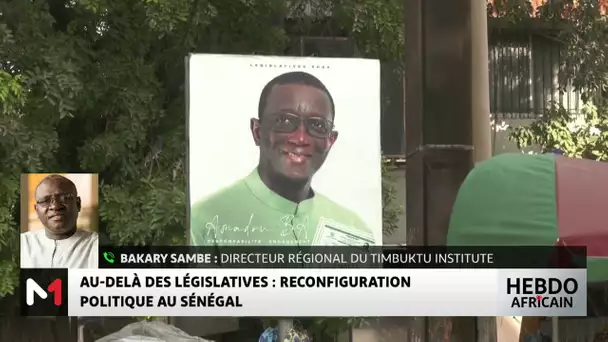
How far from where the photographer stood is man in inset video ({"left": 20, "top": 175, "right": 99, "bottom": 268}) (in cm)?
275

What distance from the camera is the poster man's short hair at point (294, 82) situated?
285 centimetres

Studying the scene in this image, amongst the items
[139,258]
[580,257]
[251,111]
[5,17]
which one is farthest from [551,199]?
[5,17]

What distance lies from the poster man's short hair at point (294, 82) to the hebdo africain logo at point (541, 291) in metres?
0.95

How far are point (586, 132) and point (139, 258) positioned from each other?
70.6 inches

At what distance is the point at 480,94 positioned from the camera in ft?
9.66

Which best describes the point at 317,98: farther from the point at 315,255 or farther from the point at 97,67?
the point at 97,67

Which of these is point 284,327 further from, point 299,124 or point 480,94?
point 480,94

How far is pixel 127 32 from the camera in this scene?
2832 millimetres

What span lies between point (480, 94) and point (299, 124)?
2.33 ft

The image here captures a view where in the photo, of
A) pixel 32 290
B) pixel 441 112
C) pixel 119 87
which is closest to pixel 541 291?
pixel 441 112

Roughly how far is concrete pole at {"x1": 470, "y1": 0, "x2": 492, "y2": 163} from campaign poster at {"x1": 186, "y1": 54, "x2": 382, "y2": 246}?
0.38 metres

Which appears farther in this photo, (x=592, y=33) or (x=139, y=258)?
(x=592, y=33)

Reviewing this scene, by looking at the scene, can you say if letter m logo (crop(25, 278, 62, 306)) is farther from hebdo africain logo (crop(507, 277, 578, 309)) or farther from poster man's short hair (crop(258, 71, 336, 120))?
hebdo africain logo (crop(507, 277, 578, 309))

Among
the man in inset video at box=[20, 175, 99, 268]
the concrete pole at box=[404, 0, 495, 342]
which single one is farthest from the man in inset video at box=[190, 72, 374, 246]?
the man in inset video at box=[20, 175, 99, 268]
